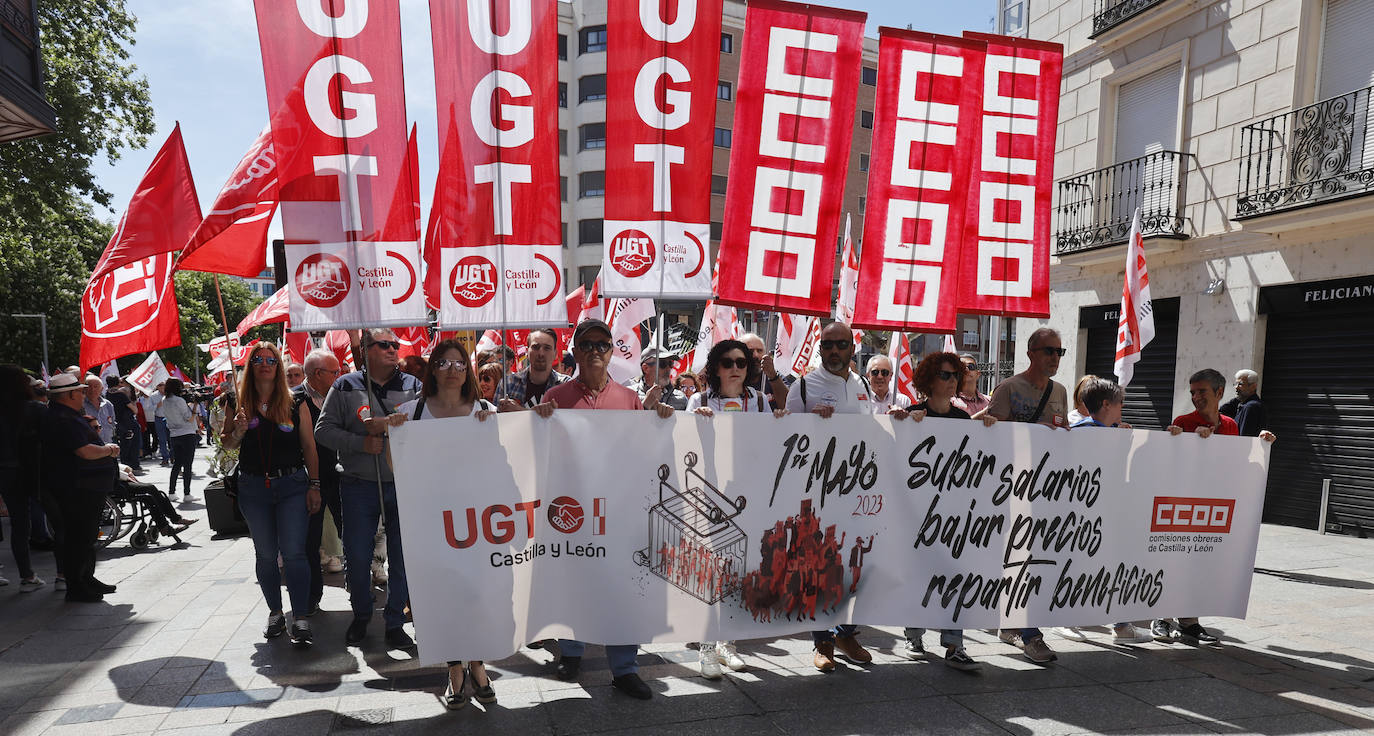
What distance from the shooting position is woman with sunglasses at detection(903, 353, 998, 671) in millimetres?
4418

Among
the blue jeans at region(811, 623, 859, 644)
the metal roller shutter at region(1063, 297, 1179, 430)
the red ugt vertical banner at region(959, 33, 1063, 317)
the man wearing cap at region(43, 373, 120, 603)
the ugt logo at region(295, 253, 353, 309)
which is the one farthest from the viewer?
the metal roller shutter at region(1063, 297, 1179, 430)

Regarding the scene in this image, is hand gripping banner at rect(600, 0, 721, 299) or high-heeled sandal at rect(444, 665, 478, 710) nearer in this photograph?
high-heeled sandal at rect(444, 665, 478, 710)

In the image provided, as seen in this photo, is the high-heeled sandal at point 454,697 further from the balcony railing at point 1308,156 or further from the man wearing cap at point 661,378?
the balcony railing at point 1308,156

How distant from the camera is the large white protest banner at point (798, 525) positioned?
3.71 metres

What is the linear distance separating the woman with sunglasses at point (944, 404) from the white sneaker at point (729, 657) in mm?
1076

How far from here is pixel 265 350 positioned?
4.86 m

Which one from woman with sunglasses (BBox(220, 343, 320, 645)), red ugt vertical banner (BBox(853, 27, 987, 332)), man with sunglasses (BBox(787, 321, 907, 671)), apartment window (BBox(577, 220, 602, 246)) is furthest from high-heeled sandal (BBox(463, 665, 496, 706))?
apartment window (BBox(577, 220, 602, 246))

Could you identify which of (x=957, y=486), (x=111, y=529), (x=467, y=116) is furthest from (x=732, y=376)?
(x=111, y=529)

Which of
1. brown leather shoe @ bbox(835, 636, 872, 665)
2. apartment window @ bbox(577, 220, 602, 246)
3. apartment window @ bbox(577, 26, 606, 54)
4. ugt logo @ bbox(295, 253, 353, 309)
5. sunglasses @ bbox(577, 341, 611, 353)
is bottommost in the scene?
brown leather shoe @ bbox(835, 636, 872, 665)

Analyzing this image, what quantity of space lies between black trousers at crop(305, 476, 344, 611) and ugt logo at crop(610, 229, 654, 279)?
8.33 ft

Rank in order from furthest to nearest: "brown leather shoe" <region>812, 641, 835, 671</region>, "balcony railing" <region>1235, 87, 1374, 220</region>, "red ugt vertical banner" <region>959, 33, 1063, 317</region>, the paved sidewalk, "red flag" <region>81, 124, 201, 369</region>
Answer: "balcony railing" <region>1235, 87, 1374, 220</region> < "red ugt vertical banner" <region>959, 33, 1063, 317</region> < "red flag" <region>81, 124, 201, 369</region> < "brown leather shoe" <region>812, 641, 835, 671</region> < the paved sidewalk

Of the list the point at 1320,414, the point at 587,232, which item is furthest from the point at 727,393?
the point at 587,232

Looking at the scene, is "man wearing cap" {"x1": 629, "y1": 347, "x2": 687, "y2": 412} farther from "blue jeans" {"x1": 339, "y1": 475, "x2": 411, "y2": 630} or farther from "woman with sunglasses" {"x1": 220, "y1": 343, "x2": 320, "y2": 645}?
"woman with sunglasses" {"x1": 220, "y1": 343, "x2": 320, "y2": 645}

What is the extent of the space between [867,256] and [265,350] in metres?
4.24
